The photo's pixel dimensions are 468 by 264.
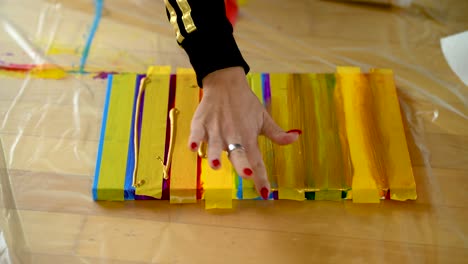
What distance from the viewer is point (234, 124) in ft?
2.35

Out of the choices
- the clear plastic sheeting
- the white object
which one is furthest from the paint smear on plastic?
the white object

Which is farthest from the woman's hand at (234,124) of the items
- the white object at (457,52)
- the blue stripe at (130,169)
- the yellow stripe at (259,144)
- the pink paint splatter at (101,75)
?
the white object at (457,52)

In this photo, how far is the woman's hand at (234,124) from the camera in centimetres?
68

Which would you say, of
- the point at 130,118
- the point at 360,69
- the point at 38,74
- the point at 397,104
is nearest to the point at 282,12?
the point at 360,69

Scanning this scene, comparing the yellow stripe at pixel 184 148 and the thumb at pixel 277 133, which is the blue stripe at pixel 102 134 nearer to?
the yellow stripe at pixel 184 148

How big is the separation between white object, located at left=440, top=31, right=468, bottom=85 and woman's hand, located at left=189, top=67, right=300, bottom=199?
0.54 metres

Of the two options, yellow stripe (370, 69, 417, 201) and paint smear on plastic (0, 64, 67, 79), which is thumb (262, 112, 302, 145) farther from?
paint smear on plastic (0, 64, 67, 79)

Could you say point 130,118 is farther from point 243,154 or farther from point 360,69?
point 360,69

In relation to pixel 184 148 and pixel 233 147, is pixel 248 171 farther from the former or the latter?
pixel 184 148

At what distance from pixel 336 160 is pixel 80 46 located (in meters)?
0.66

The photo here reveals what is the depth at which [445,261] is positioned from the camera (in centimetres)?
80

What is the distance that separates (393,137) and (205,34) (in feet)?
1.49

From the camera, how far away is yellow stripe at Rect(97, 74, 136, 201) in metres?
0.85

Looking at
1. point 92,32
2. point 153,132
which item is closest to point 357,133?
point 153,132
